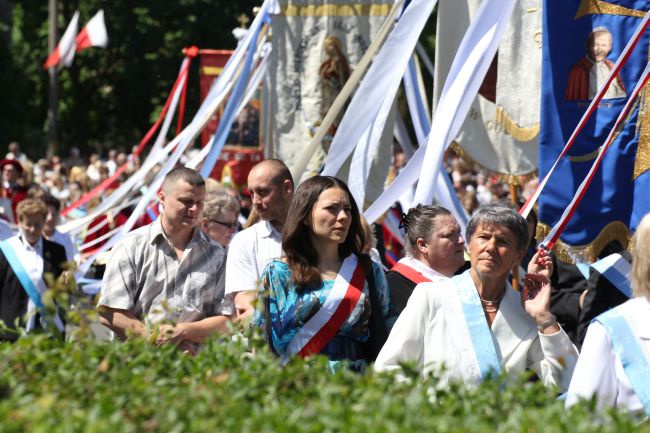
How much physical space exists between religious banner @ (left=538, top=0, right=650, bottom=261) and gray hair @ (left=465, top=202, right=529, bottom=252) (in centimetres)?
185

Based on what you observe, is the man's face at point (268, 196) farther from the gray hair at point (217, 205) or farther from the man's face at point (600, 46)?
the man's face at point (600, 46)

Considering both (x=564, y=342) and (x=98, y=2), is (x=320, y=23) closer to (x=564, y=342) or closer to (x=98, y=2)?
(x=564, y=342)

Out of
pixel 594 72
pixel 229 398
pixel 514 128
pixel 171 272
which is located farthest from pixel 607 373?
pixel 514 128

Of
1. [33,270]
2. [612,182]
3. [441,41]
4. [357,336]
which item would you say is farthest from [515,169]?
[357,336]

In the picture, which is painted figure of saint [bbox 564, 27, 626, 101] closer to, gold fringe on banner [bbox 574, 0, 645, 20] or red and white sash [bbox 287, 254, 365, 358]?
gold fringe on banner [bbox 574, 0, 645, 20]

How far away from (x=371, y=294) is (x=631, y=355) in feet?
5.00

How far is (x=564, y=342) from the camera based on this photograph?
185 inches

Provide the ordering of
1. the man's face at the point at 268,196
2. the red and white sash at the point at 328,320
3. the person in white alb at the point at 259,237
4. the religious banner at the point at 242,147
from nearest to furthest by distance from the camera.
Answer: the red and white sash at the point at 328,320 < the person in white alb at the point at 259,237 < the man's face at the point at 268,196 < the religious banner at the point at 242,147

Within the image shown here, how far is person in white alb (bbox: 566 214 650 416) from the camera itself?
4031 mm

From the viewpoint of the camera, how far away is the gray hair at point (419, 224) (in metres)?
6.17

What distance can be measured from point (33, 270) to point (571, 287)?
A: 144 inches

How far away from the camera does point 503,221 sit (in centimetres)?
493

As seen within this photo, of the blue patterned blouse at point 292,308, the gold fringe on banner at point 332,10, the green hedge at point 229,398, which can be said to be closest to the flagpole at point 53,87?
the gold fringe on banner at point 332,10

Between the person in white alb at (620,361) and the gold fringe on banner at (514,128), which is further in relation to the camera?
the gold fringe on banner at (514,128)
